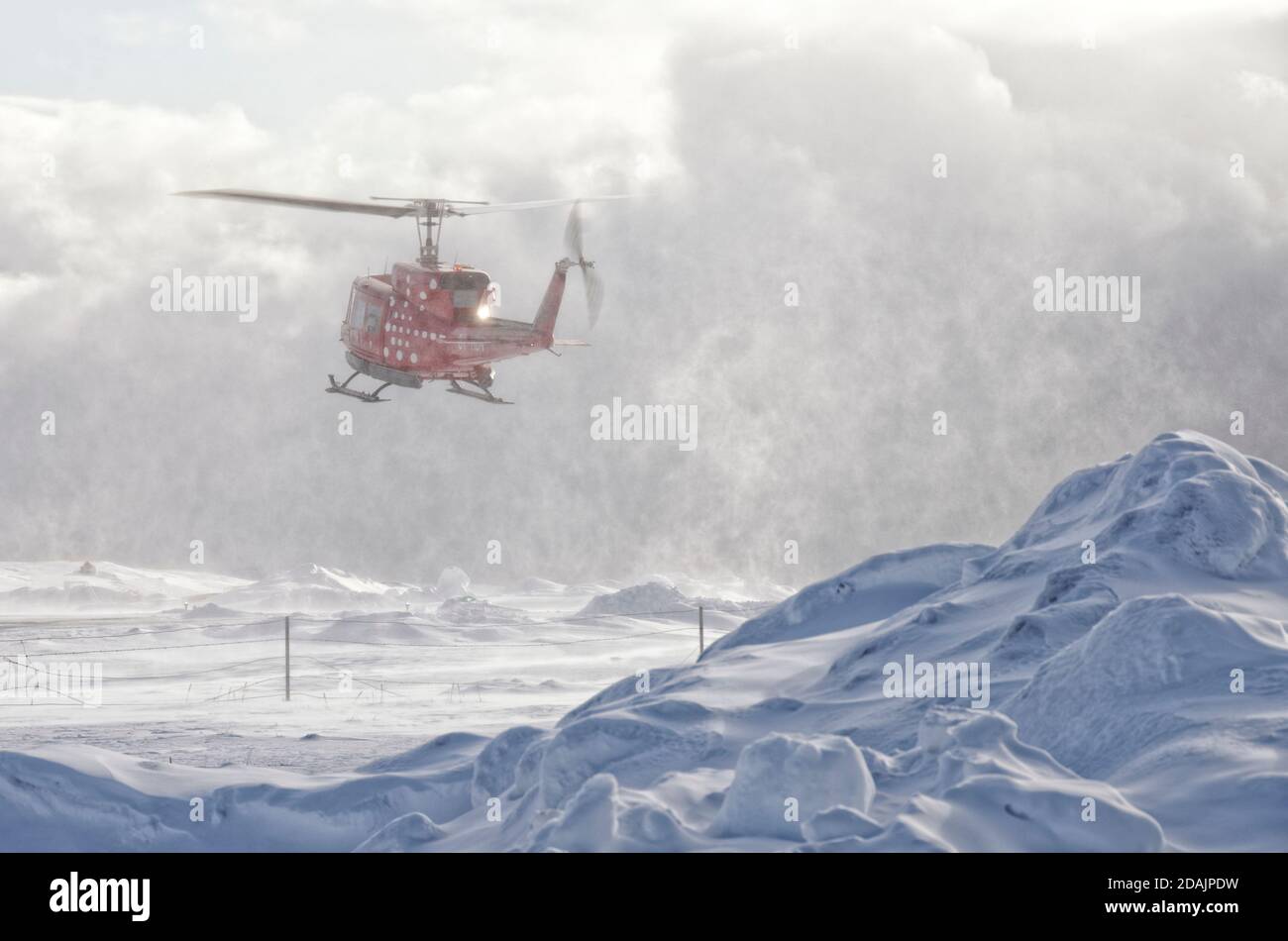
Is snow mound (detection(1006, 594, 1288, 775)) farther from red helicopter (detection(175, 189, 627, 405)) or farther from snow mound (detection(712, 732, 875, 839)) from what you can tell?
red helicopter (detection(175, 189, 627, 405))

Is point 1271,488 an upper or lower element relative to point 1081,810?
upper

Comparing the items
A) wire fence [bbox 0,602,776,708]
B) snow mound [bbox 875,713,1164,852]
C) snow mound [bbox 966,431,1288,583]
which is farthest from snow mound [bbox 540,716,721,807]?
wire fence [bbox 0,602,776,708]

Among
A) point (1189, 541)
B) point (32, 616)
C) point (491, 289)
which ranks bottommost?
point (32, 616)

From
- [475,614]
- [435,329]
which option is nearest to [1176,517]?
[435,329]

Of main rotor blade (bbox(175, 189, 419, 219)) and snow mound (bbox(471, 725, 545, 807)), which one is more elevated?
main rotor blade (bbox(175, 189, 419, 219))

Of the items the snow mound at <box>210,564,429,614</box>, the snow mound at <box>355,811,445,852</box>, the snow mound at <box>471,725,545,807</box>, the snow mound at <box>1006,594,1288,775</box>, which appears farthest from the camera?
the snow mound at <box>210,564,429,614</box>

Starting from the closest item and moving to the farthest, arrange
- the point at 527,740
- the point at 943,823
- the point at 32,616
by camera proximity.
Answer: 1. the point at 943,823
2. the point at 527,740
3. the point at 32,616
